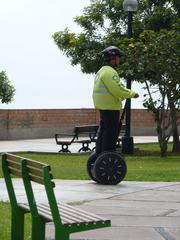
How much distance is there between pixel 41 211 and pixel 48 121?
27138 millimetres

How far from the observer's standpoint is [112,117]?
39.9 ft

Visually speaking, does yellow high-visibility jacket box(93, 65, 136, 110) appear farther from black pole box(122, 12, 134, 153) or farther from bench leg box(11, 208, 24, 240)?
black pole box(122, 12, 134, 153)

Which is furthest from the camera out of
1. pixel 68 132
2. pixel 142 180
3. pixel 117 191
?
pixel 68 132

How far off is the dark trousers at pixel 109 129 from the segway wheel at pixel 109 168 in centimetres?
17

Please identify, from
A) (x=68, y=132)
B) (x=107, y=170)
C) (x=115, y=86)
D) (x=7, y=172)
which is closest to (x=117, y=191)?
(x=107, y=170)

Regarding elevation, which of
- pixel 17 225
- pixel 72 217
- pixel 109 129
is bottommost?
pixel 17 225

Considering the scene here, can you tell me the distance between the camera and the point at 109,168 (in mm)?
12227

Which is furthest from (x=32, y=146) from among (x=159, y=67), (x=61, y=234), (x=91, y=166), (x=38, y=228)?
(x=61, y=234)

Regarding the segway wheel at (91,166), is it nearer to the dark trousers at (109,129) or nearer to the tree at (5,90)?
the dark trousers at (109,129)

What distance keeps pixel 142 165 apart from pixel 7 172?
10.8 m

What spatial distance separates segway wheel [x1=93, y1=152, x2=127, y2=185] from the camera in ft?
40.0

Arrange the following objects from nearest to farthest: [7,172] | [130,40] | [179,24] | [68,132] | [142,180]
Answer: [7,172], [142,180], [130,40], [179,24], [68,132]

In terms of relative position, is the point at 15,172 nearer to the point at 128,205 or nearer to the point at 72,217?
the point at 72,217

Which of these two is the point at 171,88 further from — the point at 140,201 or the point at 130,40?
the point at 140,201
